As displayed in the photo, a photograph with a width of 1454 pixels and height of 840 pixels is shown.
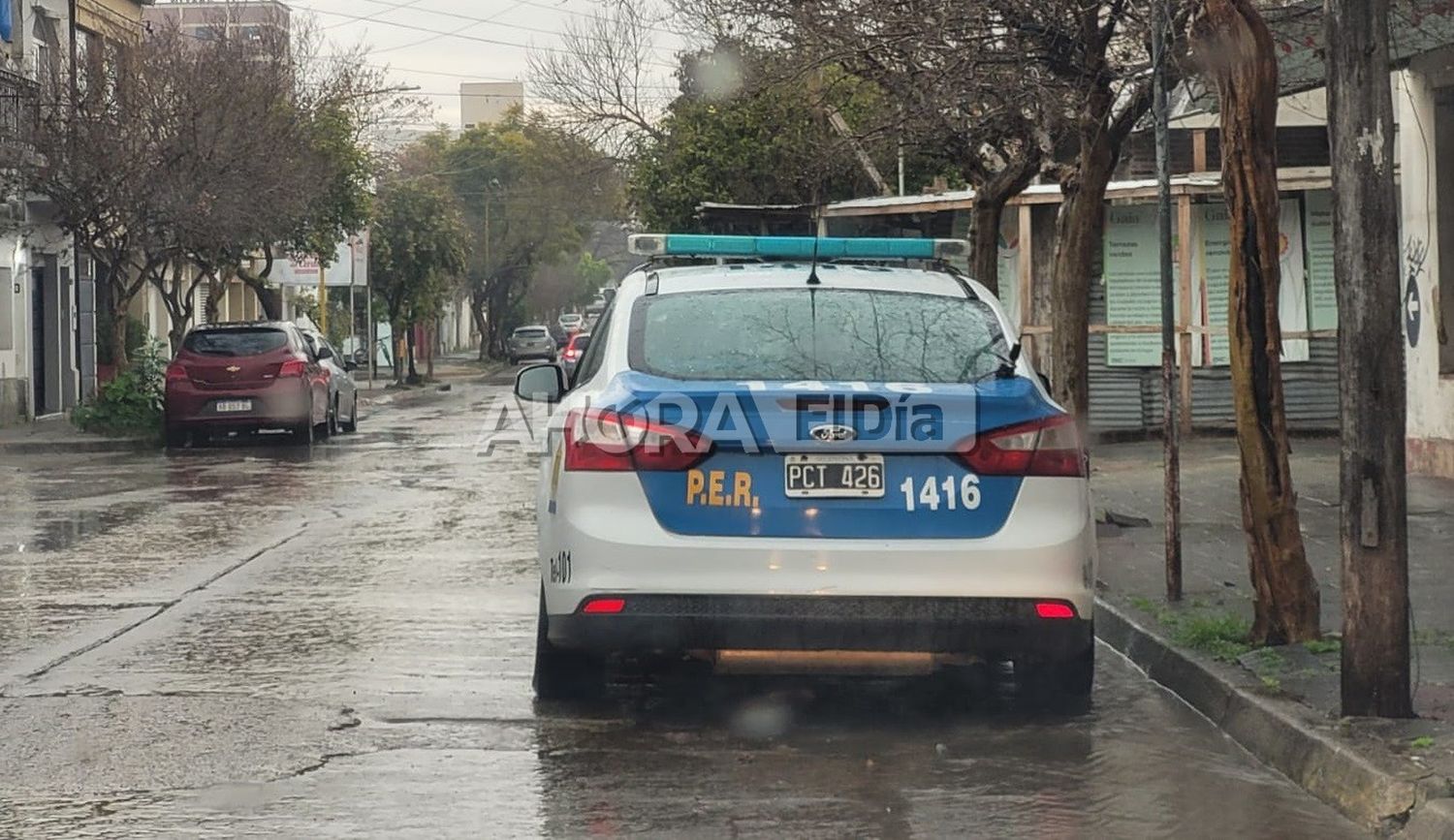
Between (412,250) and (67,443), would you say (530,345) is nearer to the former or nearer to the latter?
(412,250)

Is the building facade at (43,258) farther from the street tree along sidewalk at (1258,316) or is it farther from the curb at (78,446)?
the street tree along sidewalk at (1258,316)

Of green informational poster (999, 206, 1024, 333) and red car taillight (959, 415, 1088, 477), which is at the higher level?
green informational poster (999, 206, 1024, 333)

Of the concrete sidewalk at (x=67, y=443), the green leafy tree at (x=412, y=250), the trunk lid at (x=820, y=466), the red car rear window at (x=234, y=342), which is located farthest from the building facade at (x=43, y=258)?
the trunk lid at (x=820, y=466)

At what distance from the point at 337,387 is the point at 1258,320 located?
21.8 m

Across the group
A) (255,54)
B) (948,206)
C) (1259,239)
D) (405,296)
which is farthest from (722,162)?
(1259,239)

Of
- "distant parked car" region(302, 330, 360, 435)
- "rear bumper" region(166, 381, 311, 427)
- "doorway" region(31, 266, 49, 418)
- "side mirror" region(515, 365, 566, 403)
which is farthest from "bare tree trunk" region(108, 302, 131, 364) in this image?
"side mirror" region(515, 365, 566, 403)

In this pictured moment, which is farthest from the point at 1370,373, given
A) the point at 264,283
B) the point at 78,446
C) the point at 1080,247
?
the point at 264,283

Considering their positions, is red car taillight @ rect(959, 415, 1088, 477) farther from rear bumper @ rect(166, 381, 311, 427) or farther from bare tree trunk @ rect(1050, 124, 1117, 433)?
rear bumper @ rect(166, 381, 311, 427)

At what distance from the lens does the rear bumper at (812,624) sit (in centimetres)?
673

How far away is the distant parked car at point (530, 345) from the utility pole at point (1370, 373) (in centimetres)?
5933

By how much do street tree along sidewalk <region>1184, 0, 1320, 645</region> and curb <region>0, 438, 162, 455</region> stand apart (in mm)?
19305

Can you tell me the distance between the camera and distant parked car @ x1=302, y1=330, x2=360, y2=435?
2778 centimetres

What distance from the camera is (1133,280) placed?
2227cm

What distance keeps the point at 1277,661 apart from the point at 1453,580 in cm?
294
